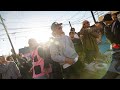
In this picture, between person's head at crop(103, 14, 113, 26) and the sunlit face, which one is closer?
the sunlit face

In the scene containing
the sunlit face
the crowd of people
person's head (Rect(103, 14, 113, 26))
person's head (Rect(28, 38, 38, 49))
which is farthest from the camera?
person's head (Rect(28, 38, 38, 49))

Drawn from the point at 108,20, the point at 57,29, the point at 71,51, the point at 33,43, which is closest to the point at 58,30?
the point at 57,29

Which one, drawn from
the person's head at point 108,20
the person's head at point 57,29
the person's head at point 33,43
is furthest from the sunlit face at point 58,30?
the person's head at point 108,20

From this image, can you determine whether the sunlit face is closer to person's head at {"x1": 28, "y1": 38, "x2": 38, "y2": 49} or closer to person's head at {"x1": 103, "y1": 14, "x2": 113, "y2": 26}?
person's head at {"x1": 28, "y1": 38, "x2": 38, "y2": 49}

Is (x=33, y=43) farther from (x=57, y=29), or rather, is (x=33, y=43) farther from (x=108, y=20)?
(x=108, y=20)

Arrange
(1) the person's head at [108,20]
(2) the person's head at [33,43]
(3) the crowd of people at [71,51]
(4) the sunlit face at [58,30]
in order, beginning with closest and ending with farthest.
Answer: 1. (3) the crowd of people at [71,51]
2. (4) the sunlit face at [58,30]
3. (1) the person's head at [108,20]
4. (2) the person's head at [33,43]

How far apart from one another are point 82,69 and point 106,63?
2.18 feet

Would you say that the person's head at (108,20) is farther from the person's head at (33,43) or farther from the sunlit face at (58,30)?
the person's head at (33,43)

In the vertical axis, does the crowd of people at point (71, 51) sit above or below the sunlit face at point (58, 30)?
below

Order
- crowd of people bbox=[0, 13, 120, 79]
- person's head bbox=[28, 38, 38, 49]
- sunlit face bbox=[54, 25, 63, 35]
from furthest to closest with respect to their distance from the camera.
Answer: person's head bbox=[28, 38, 38, 49] < sunlit face bbox=[54, 25, 63, 35] < crowd of people bbox=[0, 13, 120, 79]

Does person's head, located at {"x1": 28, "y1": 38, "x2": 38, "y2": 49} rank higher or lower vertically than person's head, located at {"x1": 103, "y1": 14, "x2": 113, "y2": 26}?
lower

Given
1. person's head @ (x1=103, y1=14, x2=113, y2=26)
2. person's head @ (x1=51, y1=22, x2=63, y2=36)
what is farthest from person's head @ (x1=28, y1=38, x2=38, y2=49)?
person's head @ (x1=103, y1=14, x2=113, y2=26)
